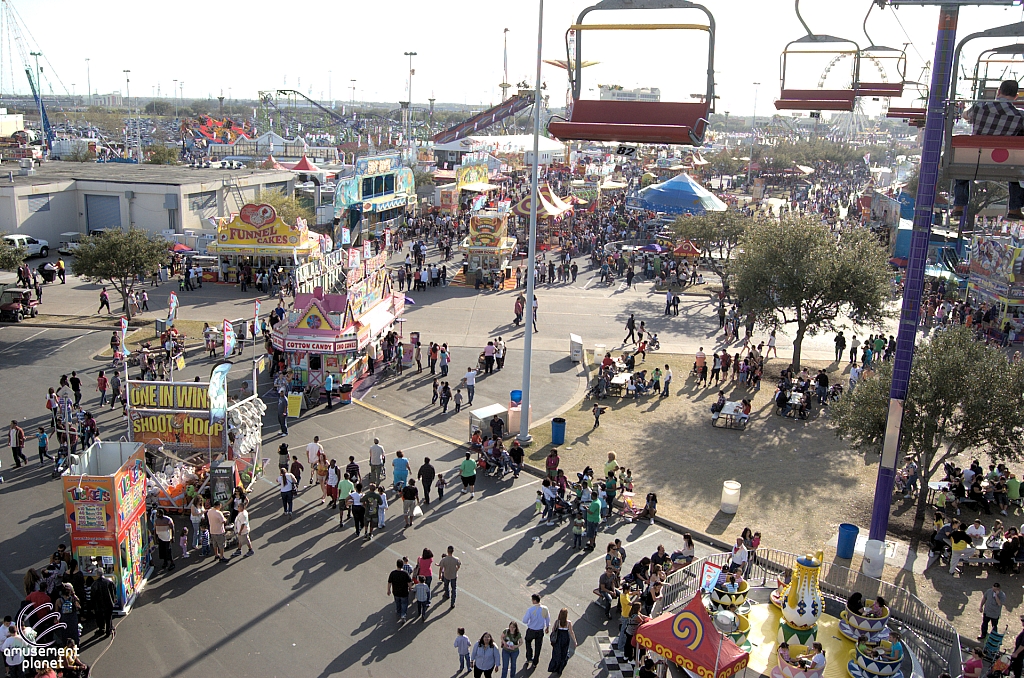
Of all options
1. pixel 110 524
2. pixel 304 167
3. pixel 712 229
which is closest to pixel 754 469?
pixel 110 524

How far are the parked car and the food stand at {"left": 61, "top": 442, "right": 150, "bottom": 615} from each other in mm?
32856

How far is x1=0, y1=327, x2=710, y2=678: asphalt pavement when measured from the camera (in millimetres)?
12008

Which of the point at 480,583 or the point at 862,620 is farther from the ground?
the point at 862,620

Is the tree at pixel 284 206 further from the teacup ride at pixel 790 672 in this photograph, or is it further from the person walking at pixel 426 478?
the teacup ride at pixel 790 672

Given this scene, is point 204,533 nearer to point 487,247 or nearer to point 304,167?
point 487,247

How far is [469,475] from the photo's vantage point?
1778cm

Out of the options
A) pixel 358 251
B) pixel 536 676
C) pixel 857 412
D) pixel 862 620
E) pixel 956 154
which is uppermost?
pixel 956 154

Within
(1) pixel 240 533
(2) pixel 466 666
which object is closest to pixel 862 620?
(2) pixel 466 666

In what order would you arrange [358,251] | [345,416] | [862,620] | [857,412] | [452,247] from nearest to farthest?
[862,620] < [857,412] < [345,416] < [358,251] < [452,247]

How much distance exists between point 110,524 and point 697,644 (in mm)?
9099

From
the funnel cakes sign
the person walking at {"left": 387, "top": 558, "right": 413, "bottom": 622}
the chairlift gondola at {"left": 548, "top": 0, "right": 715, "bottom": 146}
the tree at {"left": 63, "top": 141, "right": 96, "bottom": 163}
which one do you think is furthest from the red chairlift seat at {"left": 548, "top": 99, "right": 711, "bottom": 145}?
the tree at {"left": 63, "top": 141, "right": 96, "bottom": 163}

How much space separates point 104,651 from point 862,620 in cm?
1125

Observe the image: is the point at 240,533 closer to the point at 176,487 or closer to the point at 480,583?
the point at 176,487

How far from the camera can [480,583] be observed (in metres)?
14.3
